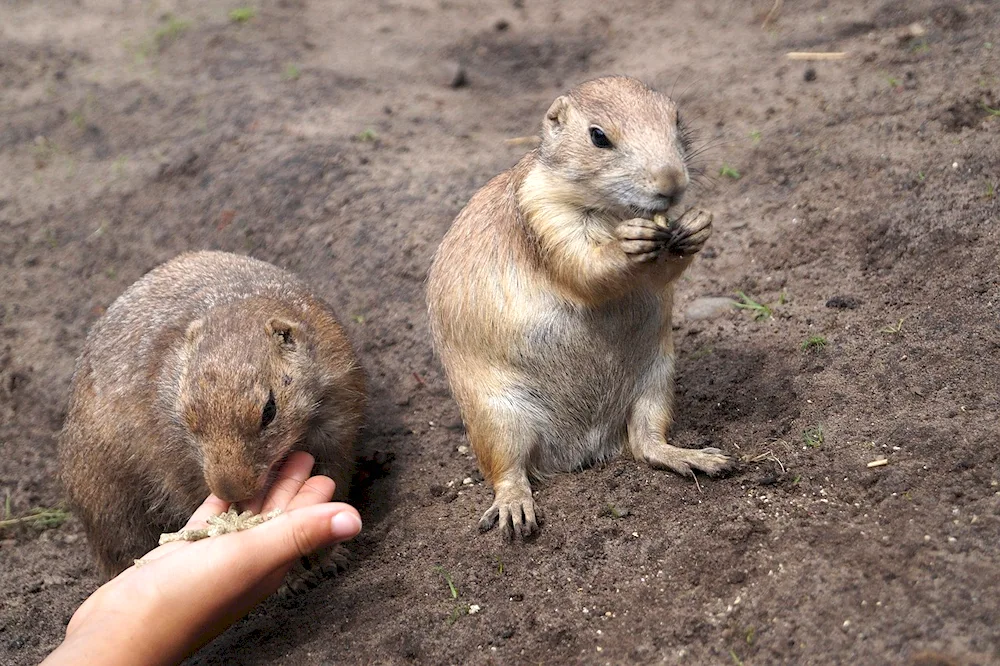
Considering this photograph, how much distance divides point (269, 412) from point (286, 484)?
356 millimetres

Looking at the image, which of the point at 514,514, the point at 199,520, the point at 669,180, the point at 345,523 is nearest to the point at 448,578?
the point at 514,514

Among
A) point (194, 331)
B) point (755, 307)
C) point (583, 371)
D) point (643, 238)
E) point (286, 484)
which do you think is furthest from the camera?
point (755, 307)

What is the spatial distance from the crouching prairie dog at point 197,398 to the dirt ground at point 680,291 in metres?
0.53

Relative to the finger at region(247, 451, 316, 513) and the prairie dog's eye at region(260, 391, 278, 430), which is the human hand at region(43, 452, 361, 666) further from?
the prairie dog's eye at region(260, 391, 278, 430)

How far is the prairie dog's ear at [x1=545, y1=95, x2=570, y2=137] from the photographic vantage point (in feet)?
14.0

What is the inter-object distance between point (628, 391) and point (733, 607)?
4.71ft

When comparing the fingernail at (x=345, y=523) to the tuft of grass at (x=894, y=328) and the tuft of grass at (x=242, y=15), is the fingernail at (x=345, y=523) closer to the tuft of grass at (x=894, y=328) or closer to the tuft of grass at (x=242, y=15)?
the tuft of grass at (x=894, y=328)

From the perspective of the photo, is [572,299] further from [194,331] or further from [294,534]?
[194,331]

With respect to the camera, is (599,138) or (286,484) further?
(286,484)

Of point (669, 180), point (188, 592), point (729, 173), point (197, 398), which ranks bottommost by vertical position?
point (188, 592)

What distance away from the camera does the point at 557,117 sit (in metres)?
4.29

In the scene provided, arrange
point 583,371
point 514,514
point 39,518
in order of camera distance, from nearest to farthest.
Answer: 1. point 514,514
2. point 583,371
3. point 39,518

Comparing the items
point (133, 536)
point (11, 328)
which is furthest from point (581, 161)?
point (11, 328)

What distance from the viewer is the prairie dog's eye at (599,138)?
156 inches
